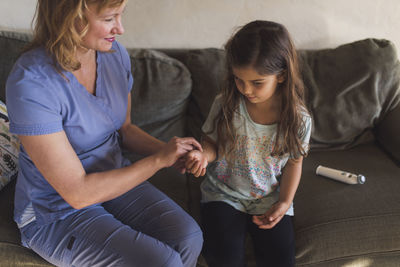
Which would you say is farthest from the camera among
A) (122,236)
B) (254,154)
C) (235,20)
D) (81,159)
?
(235,20)

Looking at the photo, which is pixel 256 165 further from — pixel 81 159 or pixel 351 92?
pixel 351 92

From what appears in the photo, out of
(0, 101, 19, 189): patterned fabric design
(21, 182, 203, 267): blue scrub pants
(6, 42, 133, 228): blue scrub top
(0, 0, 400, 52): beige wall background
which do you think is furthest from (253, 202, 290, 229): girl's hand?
(0, 0, 400, 52): beige wall background

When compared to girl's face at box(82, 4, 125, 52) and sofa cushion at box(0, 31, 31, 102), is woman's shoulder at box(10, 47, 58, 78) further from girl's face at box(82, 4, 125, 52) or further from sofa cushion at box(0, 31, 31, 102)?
sofa cushion at box(0, 31, 31, 102)

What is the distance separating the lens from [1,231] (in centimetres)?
119

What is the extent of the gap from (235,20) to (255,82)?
96 centimetres

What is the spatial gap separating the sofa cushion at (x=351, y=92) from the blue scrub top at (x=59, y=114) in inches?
38.5

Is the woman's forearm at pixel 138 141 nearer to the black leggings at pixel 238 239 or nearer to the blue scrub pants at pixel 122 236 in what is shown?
the blue scrub pants at pixel 122 236

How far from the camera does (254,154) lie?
4.25 feet

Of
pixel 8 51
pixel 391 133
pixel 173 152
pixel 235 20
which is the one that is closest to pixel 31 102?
pixel 173 152

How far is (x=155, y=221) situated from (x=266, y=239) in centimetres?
40

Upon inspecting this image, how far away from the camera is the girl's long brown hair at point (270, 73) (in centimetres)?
109

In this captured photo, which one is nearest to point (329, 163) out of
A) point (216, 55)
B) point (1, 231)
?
point (216, 55)

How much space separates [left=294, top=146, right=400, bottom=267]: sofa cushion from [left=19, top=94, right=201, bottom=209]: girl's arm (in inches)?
20.8

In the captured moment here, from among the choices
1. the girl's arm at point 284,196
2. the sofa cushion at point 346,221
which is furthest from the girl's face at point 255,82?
the sofa cushion at point 346,221
